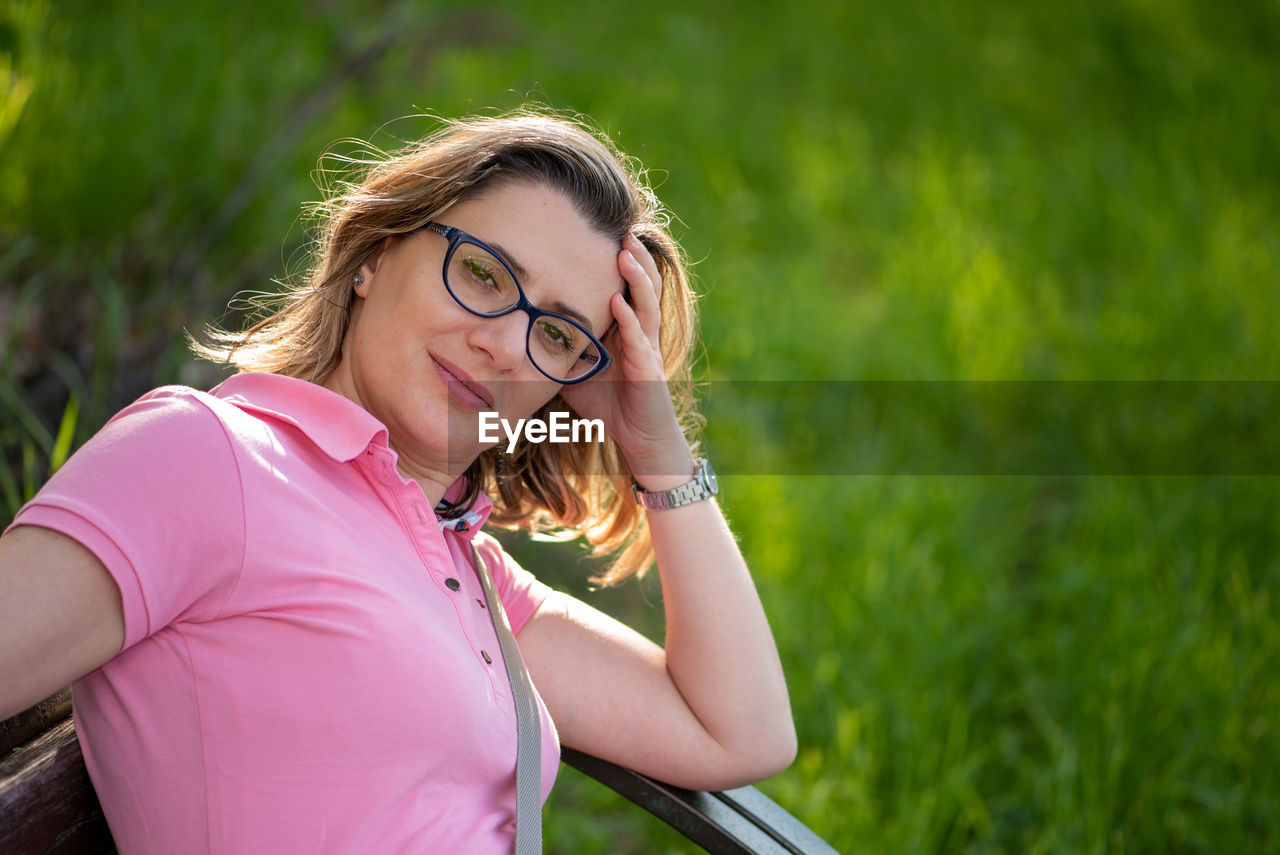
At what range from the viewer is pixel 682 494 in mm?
1747

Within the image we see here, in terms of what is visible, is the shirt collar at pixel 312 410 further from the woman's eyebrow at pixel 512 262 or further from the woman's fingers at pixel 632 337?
the woman's fingers at pixel 632 337

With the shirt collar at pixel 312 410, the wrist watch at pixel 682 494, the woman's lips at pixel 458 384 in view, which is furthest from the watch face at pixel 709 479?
the shirt collar at pixel 312 410

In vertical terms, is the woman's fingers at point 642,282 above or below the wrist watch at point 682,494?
above

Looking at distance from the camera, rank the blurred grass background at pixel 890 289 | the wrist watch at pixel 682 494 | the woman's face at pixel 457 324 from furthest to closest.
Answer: the blurred grass background at pixel 890 289
the wrist watch at pixel 682 494
the woman's face at pixel 457 324

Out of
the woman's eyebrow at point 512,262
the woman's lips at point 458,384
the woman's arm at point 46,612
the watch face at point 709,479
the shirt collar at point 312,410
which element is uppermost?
the woman's eyebrow at point 512,262

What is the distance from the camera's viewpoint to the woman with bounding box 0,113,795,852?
3.77 feet

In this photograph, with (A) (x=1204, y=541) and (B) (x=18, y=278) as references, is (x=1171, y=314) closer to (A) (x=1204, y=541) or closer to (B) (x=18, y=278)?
(A) (x=1204, y=541)

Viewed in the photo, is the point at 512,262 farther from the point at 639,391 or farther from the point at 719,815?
the point at 719,815

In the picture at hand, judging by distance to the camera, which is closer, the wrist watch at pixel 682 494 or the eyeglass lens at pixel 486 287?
the eyeglass lens at pixel 486 287

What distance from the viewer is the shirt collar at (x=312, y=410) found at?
4.44 ft

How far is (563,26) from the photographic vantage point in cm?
611

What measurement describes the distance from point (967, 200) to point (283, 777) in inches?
170

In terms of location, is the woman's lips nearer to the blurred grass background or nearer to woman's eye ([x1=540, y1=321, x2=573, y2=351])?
woman's eye ([x1=540, y1=321, x2=573, y2=351])

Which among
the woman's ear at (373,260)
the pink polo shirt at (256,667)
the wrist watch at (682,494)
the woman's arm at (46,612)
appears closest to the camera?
the woman's arm at (46,612)
